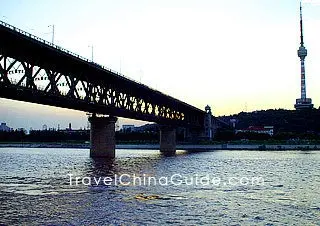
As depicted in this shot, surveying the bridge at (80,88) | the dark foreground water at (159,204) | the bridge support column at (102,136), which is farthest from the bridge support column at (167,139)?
the dark foreground water at (159,204)

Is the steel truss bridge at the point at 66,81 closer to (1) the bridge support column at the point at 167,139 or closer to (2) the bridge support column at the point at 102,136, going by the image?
(2) the bridge support column at the point at 102,136

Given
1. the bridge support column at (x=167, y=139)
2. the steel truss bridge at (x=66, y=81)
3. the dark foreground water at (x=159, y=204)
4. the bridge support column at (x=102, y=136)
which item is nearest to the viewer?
the dark foreground water at (x=159, y=204)

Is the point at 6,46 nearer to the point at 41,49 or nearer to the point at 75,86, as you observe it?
the point at 41,49

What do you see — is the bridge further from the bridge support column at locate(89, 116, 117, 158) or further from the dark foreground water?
the dark foreground water

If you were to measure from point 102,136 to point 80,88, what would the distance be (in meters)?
26.1

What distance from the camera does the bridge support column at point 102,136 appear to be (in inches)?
4122

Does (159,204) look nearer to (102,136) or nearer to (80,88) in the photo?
(80,88)

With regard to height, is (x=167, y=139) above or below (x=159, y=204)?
above

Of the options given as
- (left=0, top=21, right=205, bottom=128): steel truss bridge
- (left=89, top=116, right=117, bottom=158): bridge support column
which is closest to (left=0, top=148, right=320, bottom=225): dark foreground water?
(left=0, top=21, right=205, bottom=128): steel truss bridge

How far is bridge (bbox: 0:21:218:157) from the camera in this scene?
192 ft

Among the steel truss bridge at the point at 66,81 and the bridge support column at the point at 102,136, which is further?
the bridge support column at the point at 102,136

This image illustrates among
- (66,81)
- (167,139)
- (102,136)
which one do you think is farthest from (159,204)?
(167,139)

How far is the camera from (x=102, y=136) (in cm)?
10588

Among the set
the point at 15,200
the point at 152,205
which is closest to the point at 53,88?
the point at 15,200
